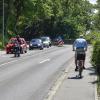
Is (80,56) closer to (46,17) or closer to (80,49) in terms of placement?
(80,49)

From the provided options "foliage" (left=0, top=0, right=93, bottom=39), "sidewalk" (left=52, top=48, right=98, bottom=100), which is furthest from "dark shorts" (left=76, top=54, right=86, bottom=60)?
"foliage" (left=0, top=0, right=93, bottom=39)

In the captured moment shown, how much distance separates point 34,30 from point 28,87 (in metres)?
77.5

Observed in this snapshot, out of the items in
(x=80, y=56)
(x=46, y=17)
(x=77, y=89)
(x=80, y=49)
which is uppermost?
(x=46, y=17)

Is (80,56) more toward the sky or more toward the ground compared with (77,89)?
more toward the sky

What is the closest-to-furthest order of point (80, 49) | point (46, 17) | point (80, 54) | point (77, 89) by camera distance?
point (77, 89)
point (80, 49)
point (80, 54)
point (46, 17)

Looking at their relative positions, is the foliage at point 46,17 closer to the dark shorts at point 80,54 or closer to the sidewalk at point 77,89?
the dark shorts at point 80,54

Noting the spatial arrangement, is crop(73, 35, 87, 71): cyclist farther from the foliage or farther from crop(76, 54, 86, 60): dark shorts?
the foliage

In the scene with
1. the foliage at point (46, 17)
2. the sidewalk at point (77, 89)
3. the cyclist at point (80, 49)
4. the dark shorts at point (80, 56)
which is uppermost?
the foliage at point (46, 17)

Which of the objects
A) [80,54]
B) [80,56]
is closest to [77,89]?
[80,56]

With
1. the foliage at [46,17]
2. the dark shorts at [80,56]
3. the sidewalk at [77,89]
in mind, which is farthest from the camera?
the foliage at [46,17]

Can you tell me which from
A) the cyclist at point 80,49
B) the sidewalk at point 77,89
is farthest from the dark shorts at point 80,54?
the sidewalk at point 77,89

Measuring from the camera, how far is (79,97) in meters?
13.5

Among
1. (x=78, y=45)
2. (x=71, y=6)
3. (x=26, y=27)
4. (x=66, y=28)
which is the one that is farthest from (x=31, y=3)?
(x=78, y=45)

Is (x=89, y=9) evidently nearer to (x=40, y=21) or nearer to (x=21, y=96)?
(x=40, y=21)
